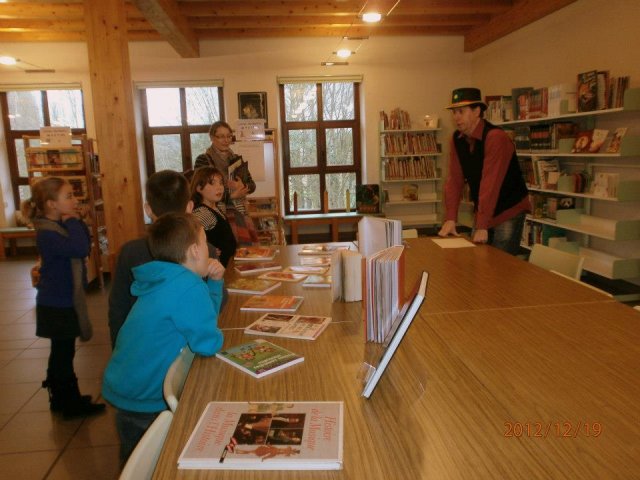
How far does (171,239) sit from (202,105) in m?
6.43

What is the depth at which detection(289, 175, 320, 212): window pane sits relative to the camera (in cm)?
782

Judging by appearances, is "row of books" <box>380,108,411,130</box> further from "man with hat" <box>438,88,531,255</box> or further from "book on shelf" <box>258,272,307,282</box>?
"book on shelf" <box>258,272,307,282</box>

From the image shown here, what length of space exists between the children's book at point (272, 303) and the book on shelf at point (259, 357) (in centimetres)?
36

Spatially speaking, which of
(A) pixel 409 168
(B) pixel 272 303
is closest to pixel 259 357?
(B) pixel 272 303

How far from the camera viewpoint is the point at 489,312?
5.95ft

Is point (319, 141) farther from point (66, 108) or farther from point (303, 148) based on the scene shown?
point (66, 108)

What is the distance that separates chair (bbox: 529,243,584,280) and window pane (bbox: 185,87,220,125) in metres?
5.84

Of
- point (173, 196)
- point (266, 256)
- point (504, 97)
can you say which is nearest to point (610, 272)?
point (504, 97)

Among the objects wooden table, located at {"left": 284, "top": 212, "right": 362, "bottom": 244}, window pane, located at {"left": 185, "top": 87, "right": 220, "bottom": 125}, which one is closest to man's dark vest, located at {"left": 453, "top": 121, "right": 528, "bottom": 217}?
wooden table, located at {"left": 284, "top": 212, "right": 362, "bottom": 244}

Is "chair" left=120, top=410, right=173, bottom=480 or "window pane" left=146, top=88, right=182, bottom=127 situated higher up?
"window pane" left=146, top=88, right=182, bottom=127

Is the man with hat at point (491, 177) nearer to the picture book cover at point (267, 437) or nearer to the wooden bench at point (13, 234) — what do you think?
the picture book cover at point (267, 437)

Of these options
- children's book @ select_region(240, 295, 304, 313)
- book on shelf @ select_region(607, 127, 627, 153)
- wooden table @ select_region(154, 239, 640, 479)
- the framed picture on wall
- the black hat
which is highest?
the framed picture on wall

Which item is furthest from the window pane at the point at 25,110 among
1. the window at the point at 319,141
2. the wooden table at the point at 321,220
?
the wooden table at the point at 321,220

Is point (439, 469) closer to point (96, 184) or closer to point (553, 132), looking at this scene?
point (553, 132)
